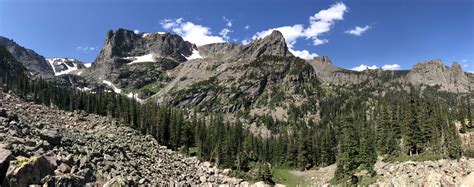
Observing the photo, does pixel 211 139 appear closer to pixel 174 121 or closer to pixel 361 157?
pixel 174 121

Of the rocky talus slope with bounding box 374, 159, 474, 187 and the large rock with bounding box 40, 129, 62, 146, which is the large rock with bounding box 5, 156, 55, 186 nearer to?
the large rock with bounding box 40, 129, 62, 146

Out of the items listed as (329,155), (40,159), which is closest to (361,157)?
(329,155)

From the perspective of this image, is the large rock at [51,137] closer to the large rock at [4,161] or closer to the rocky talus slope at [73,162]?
the rocky talus slope at [73,162]

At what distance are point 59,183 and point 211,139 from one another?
7656cm

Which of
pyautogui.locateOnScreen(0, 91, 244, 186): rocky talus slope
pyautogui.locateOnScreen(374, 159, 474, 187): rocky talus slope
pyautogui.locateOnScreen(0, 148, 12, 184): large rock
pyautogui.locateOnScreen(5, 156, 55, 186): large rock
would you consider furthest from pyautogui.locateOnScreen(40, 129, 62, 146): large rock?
pyautogui.locateOnScreen(374, 159, 474, 187): rocky talus slope

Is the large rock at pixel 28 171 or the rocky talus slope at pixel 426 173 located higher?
the large rock at pixel 28 171

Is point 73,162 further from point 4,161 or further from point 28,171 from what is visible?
point 4,161

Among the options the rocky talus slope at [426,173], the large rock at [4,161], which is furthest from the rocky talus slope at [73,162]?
the rocky talus slope at [426,173]

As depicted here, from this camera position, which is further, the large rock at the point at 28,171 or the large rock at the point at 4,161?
the large rock at the point at 4,161

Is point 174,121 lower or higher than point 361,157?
higher

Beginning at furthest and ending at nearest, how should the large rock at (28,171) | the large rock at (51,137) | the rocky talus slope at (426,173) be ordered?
the rocky talus slope at (426,173) < the large rock at (51,137) < the large rock at (28,171)

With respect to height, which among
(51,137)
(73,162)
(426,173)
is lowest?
(426,173)

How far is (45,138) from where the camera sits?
3594cm

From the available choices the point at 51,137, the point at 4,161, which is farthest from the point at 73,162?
the point at 4,161
